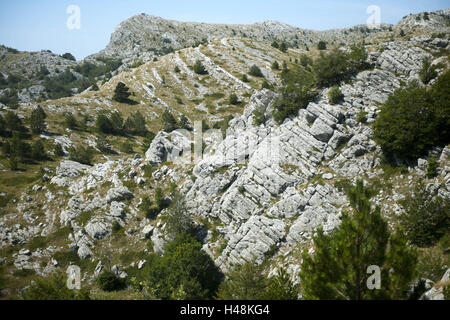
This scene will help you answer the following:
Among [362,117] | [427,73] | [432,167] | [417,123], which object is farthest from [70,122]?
[427,73]

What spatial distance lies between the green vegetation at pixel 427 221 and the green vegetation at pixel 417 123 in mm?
8308

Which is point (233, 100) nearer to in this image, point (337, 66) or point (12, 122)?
point (337, 66)

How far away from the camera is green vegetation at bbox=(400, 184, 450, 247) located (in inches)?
923

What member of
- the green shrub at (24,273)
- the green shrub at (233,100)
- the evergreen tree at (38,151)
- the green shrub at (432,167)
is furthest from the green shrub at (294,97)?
the evergreen tree at (38,151)

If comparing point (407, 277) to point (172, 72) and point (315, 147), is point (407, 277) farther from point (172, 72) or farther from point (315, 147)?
point (172, 72)

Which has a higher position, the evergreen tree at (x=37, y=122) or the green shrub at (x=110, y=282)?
the evergreen tree at (x=37, y=122)

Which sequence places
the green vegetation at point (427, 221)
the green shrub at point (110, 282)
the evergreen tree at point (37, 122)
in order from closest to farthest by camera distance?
the green vegetation at point (427, 221) < the green shrub at point (110, 282) < the evergreen tree at point (37, 122)

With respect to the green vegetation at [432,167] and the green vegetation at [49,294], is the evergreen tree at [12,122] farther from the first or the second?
the green vegetation at [432,167]

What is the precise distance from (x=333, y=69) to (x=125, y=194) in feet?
164

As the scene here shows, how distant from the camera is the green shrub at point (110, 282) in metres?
35.2

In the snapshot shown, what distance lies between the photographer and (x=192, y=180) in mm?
47812

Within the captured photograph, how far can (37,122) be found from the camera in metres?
69.4

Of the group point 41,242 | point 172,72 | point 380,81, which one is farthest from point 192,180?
point 172,72

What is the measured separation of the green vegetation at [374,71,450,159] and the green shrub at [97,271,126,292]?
149 ft
